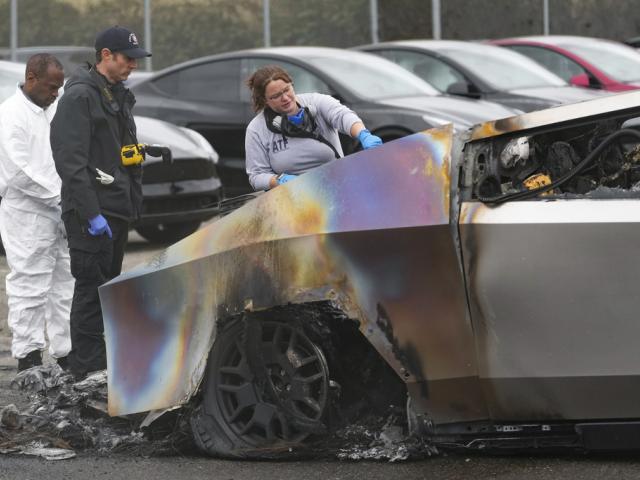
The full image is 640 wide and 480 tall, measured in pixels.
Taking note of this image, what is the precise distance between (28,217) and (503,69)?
27.5ft

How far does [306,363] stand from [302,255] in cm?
44

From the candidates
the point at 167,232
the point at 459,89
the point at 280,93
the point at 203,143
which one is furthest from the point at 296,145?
the point at 459,89

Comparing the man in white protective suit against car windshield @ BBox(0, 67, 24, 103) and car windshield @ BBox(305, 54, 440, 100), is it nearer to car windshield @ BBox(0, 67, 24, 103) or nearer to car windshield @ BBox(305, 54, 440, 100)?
car windshield @ BBox(0, 67, 24, 103)

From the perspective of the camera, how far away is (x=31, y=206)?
7.33 metres

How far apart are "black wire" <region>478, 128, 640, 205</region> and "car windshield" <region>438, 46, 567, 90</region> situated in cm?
915

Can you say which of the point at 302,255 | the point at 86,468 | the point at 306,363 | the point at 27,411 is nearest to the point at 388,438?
the point at 306,363

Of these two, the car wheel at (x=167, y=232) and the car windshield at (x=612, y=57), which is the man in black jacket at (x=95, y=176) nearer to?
the car wheel at (x=167, y=232)

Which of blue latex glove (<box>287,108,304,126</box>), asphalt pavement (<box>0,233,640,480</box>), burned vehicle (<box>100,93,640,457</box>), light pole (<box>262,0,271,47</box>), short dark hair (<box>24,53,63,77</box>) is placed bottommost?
asphalt pavement (<box>0,233,640,480</box>)

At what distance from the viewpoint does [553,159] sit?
Answer: 5.43 m

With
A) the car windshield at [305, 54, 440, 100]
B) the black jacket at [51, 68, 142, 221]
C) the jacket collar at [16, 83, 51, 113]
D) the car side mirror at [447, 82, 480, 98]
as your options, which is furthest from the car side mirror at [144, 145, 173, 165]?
the car side mirror at [447, 82, 480, 98]

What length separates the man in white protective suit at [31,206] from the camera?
7273 mm

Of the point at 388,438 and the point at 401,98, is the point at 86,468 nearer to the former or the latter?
the point at 388,438

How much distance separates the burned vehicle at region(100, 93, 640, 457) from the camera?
16.2 feet

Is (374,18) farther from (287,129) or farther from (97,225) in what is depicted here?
(97,225)
